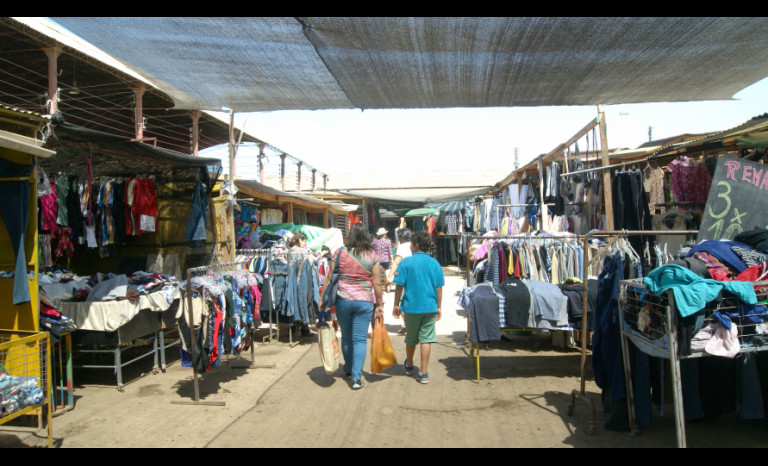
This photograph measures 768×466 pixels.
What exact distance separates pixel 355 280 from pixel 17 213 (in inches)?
125

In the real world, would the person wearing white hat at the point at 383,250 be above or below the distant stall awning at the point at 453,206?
below

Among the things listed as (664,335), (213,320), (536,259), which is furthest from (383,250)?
(664,335)

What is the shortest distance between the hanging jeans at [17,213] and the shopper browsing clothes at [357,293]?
2.80 m

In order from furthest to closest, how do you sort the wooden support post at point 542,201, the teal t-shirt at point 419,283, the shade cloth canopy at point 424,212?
the shade cloth canopy at point 424,212 → the wooden support post at point 542,201 → the teal t-shirt at point 419,283

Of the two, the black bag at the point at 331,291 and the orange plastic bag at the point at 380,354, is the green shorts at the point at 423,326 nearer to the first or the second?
the orange plastic bag at the point at 380,354

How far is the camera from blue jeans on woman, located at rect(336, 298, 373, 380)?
5293 millimetres

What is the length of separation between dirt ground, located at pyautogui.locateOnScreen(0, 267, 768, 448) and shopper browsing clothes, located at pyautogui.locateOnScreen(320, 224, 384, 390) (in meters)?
0.41

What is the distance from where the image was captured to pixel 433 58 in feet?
13.7

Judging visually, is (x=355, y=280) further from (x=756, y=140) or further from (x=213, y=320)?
(x=756, y=140)

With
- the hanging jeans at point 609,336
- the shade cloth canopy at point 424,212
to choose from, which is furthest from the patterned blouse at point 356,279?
the shade cloth canopy at point 424,212

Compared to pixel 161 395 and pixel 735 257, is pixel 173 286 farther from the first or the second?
pixel 735 257

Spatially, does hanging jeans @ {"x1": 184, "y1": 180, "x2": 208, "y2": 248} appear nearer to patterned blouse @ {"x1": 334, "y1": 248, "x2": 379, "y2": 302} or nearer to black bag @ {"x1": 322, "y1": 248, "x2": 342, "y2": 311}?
black bag @ {"x1": 322, "y1": 248, "x2": 342, "y2": 311}

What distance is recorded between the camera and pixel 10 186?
4.22m

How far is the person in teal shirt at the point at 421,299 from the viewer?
5.40m
